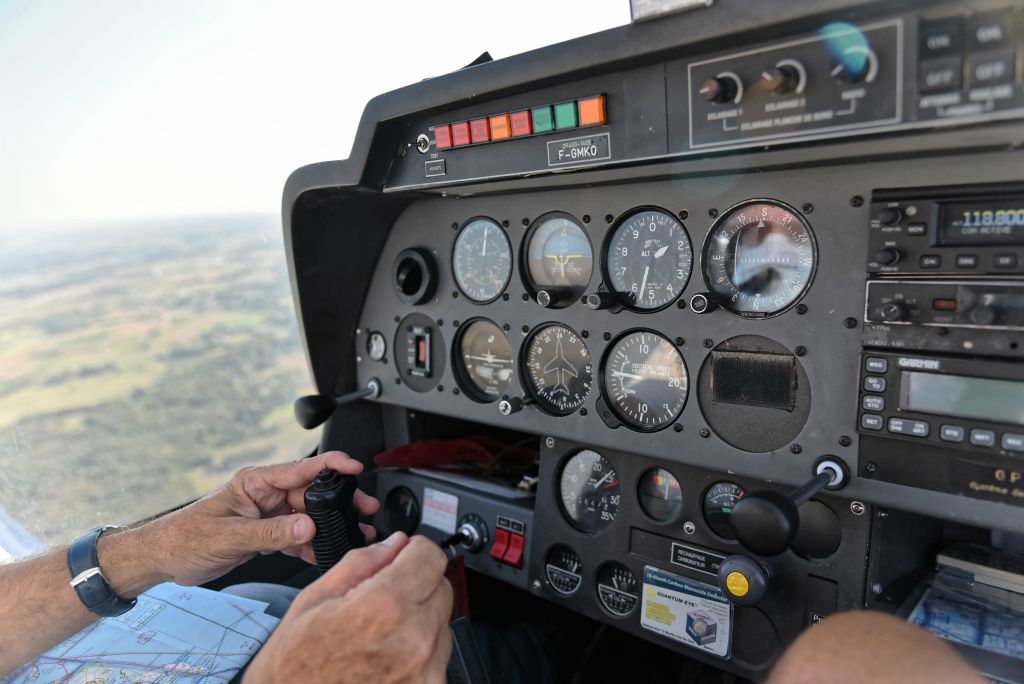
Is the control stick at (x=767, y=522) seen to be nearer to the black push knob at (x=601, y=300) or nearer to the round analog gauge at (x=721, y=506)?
the round analog gauge at (x=721, y=506)

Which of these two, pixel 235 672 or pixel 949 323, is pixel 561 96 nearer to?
pixel 949 323

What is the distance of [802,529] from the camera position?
1780 mm

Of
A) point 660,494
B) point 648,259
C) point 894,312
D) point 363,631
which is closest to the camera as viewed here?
point 363,631

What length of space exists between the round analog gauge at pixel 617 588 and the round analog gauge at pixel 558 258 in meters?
0.80

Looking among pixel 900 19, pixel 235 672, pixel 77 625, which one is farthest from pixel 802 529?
pixel 77 625

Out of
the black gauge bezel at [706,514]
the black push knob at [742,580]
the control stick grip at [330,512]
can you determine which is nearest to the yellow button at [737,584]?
the black push knob at [742,580]

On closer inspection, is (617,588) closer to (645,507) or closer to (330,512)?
(645,507)

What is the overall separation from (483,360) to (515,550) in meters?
0.62

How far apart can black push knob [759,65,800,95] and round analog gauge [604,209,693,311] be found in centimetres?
48

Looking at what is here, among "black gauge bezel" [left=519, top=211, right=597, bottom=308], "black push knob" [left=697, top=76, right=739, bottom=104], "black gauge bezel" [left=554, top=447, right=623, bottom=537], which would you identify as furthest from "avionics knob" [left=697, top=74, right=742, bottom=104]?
"black gauge bezel" [left=554, top=447, right=623, bottom=537]

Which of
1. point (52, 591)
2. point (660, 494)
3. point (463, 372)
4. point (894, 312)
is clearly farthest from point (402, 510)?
point (894, 312)

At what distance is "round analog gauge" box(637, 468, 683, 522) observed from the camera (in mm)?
1996

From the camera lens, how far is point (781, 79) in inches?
52.2

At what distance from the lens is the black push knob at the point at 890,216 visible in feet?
4.66
